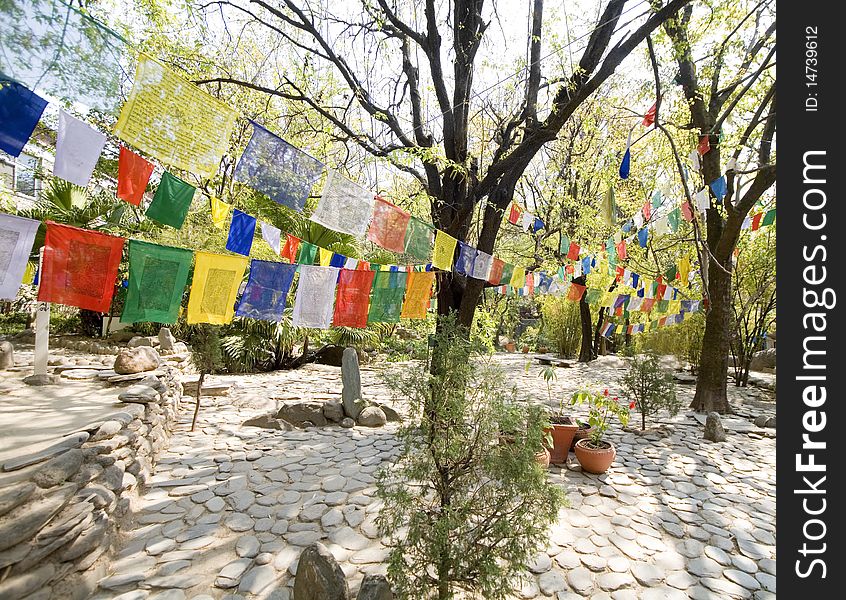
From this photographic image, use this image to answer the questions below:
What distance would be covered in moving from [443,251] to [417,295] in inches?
36.4

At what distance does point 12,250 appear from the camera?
2.71 meters

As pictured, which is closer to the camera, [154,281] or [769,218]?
[154,281]

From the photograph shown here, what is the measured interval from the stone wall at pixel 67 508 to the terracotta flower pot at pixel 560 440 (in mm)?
4490

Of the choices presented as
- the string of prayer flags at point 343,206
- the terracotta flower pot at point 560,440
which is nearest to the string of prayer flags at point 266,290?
the string of prayer flags at point 343,206

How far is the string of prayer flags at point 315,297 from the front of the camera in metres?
4.66

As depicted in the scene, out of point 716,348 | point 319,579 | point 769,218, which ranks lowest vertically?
point 319,579

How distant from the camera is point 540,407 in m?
2.64

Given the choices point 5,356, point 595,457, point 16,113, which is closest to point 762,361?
point 595,457

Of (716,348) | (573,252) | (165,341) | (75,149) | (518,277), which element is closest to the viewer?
(75,149)

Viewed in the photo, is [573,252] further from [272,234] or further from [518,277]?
[272,234]

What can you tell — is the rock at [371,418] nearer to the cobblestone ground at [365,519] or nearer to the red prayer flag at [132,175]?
the cobblestone ground at [365,519]

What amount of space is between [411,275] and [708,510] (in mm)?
4369

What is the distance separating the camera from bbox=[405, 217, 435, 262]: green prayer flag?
4785 mm
